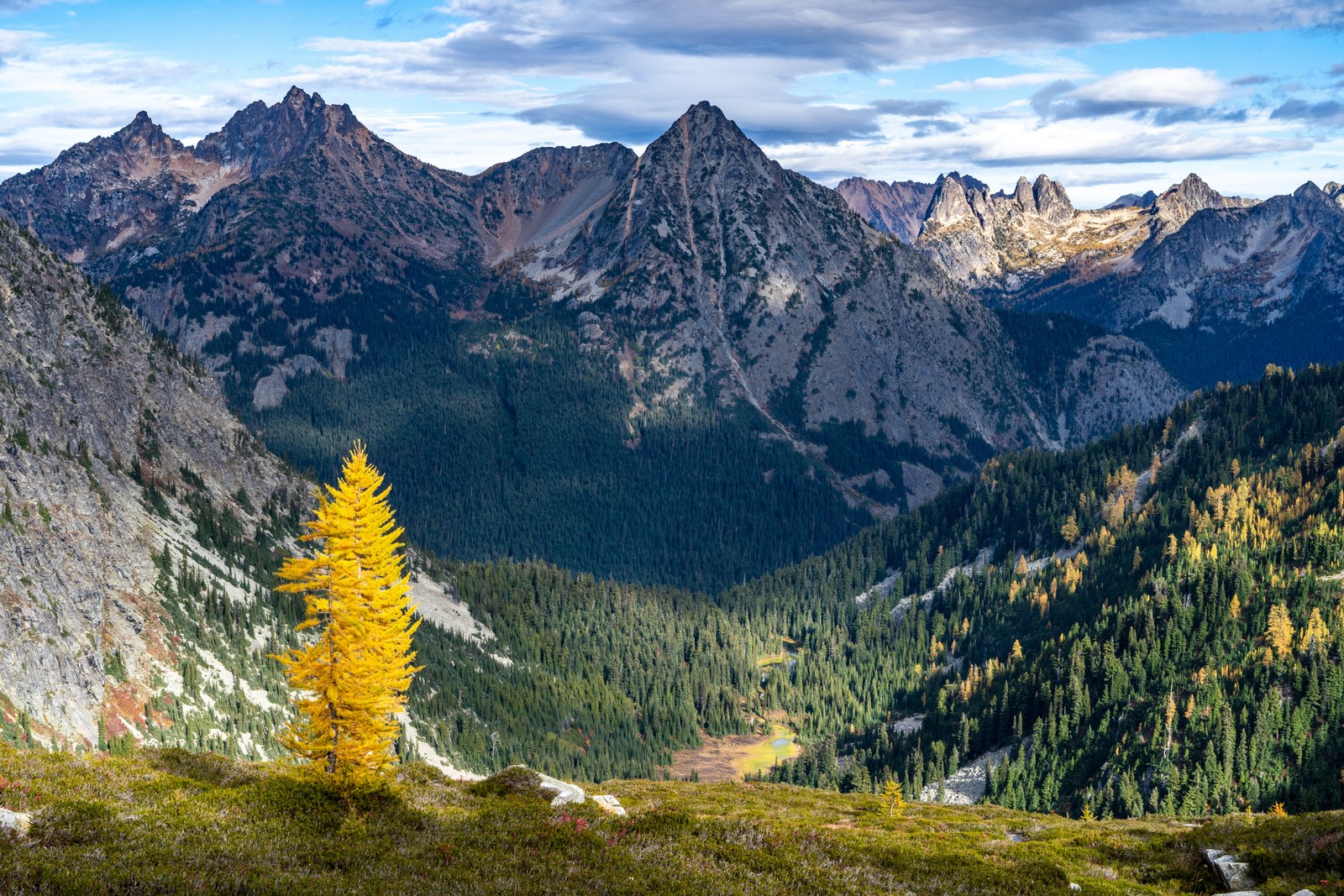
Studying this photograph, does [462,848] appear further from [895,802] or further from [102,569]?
[102,569]

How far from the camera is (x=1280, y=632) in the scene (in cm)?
16488

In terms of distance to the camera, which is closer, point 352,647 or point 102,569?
point 352,647

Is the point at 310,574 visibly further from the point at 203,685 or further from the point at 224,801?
the point at 203,685

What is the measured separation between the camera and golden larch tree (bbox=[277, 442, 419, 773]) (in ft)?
178

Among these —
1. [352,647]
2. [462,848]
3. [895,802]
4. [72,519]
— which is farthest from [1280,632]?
[72,519]

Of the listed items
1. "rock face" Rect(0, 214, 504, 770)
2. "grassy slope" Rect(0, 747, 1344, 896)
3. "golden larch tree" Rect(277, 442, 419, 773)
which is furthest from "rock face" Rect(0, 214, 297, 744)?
"grassy slope" Rect(0, 747, 1344, 896)

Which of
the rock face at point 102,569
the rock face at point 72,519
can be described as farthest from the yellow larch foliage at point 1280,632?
the rock face at point 72,519

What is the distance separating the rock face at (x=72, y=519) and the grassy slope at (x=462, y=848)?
80.9 metres

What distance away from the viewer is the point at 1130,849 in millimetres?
62562

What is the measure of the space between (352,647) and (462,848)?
12169 mm

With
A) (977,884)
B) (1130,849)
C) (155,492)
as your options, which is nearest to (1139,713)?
(1130,849)

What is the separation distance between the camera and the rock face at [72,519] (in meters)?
129

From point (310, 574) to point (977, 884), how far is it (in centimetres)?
3857

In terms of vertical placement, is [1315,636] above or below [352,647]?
below
